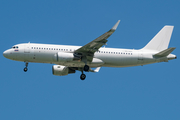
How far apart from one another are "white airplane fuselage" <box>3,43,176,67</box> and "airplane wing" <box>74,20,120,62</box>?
2.67 ft

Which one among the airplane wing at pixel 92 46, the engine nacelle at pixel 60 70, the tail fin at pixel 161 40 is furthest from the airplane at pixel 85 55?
the engine nacelle at pixel 60 70

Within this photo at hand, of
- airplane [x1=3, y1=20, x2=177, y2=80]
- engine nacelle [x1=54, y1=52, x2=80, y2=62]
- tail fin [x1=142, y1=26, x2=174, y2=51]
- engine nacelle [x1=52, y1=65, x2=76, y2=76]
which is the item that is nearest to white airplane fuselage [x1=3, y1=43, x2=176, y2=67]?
airplane [x1=3, y1=20, x2=177, y2=80]

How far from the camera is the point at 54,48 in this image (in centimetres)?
4072

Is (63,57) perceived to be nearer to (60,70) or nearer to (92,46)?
(92,46)

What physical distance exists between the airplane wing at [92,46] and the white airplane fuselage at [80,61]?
813 millimetres

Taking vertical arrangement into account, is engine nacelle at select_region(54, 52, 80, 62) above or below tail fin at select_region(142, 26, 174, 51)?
below

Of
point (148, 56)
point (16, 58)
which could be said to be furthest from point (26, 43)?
point (148, 56)

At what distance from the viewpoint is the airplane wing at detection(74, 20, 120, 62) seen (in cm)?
3671

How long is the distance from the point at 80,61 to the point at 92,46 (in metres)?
2.74

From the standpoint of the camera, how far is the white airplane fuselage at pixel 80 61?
4031 cm

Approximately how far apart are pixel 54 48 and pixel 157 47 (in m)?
14.9

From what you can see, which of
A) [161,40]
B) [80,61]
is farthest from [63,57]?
[161,40]

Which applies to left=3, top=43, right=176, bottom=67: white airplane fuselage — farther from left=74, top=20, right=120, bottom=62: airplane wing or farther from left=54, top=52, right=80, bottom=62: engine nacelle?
left=74, top=20, right=120, bottom=62: airplane wing

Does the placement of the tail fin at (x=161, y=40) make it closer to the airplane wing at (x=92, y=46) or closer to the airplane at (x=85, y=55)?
the airplane at (x=85, y=55)
